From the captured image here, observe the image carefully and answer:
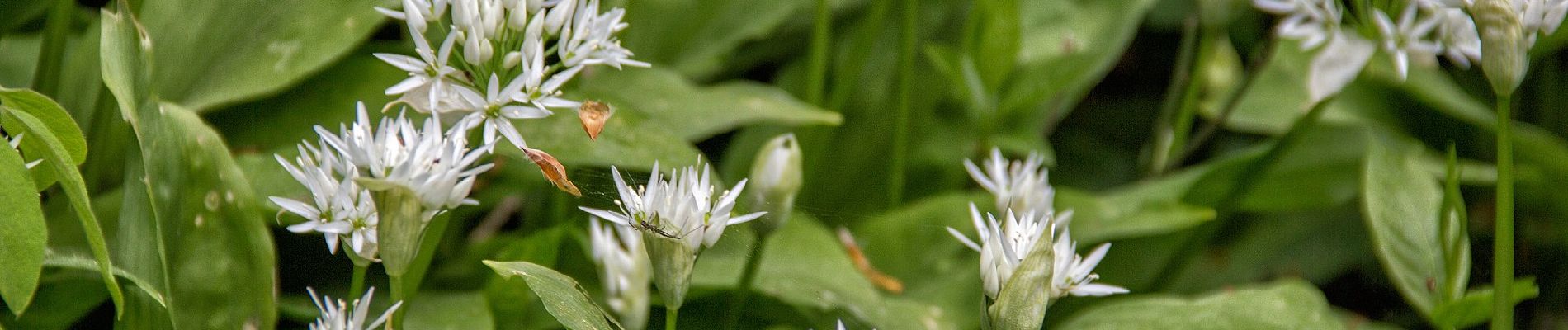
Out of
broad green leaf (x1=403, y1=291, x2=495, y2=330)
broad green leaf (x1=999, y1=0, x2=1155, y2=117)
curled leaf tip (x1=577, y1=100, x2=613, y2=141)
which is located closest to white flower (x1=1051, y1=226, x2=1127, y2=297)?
curled leaf tip (x1=577, y1=100, x2=613, y2=141)

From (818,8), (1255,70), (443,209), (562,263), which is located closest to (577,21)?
(443,209)

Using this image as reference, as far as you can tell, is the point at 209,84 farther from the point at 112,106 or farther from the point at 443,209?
the point at 443,209

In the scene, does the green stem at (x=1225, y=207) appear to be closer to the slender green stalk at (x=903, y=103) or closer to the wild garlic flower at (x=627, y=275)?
the slender green stalk at (x=903, y=103)

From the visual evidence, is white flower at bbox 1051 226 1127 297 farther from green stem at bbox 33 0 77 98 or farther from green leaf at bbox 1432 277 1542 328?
green stem at bbox 33 0 77 98

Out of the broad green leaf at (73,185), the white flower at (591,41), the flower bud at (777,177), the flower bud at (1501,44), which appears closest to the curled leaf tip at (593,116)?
the white flower at (591,41)

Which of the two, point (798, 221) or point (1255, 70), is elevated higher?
point (1255, 70)
